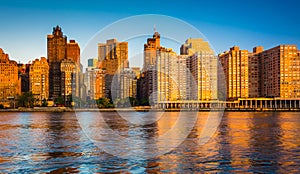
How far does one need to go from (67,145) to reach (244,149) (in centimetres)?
1445

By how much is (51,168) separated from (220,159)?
35.0 feet

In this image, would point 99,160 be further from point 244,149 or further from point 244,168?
point 244,149

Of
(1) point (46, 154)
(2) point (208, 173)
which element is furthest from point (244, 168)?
(1) point (46, 154)

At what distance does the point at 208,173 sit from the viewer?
22.6m

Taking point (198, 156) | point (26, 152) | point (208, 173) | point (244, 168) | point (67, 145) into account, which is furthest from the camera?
point (67, 145)

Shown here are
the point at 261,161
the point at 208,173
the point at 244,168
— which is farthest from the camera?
the point at 261,161

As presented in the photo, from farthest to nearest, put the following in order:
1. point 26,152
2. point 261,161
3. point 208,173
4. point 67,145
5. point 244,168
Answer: point 67,145 → point 26,152 → point 261,161 → point 244,168 → point 208,173

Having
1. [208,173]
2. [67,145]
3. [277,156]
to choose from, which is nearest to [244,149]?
[277,156]

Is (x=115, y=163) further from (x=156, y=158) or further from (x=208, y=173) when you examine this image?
(x=208, y=173)

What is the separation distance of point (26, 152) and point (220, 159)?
14.1 metres

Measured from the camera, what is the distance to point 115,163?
83.9 feet

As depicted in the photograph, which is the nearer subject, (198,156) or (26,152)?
(198,156)

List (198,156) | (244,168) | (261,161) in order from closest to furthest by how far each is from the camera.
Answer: (244,168), (261,161), (198,156)

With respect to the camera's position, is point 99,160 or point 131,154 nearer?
point 99,160
